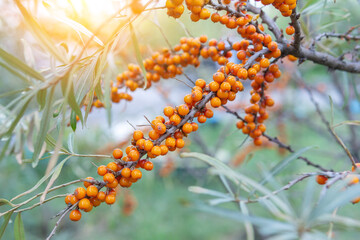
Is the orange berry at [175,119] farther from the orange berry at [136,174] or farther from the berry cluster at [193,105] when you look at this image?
the orange berry at [136,174]

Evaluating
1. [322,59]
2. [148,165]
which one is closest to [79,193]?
[148,165]

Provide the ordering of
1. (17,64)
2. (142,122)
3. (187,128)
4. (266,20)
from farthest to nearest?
(142,122) → (266,20) → (187,128) → (17,64)

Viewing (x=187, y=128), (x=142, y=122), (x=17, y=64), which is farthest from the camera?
(x=142, y=122)

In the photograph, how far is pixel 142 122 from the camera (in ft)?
A: 6.19

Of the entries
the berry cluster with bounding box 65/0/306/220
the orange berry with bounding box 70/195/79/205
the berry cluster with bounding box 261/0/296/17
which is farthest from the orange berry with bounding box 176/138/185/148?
the berry cluster with bounding box 261/0/296/17

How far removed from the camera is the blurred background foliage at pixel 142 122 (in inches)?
24.6

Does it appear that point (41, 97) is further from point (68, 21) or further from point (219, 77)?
point (219, 77)

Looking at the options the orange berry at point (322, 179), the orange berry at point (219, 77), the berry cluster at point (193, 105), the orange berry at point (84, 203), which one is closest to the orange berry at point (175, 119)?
the berry cluster at point (193, 105)

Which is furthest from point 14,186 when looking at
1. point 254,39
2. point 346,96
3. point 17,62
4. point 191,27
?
point 346,96

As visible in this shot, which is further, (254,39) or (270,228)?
(254,39)

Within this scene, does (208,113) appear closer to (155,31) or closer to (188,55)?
(188,55)

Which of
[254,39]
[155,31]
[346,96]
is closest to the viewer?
[254,39]

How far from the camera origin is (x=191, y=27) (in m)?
1.52

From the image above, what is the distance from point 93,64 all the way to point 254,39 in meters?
0.34
